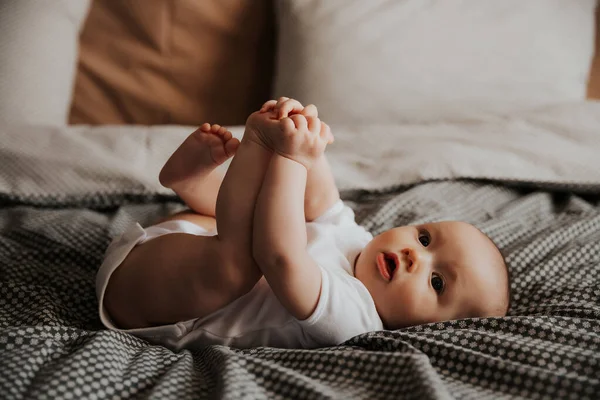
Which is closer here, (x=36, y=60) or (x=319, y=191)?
(x=319, y=191)

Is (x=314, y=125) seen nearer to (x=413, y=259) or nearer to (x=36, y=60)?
(x=413, y=259)

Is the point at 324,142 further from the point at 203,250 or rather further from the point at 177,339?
the point at 177,339

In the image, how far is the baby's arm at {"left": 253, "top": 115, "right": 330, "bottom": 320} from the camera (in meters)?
0.75

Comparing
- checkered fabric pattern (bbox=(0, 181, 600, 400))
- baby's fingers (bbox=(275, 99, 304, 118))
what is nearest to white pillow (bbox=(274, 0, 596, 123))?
checkered fabric pattern (bbox=(0, 181, 600, 400))

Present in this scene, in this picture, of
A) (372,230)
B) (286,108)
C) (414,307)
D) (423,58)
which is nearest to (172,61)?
(423,58)

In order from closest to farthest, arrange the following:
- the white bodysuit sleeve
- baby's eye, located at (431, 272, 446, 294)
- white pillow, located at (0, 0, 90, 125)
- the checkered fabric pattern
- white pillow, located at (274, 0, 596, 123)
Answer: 1. the checkered fabric pattern
2. the white bodysuit sleeve
3. baby's eye, located at (431, 272, 446, 294)
4. white pillow, located at (0, 0, 90, 125)
5. white pillow, located at (274, 0, 596, 123)

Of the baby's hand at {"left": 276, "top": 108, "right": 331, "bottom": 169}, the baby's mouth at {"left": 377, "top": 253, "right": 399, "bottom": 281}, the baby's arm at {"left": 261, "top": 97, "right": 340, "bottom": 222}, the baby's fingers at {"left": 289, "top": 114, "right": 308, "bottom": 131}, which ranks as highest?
the baby's fingers at {"left": 289, "top": 114, "right": 308, "bottom": 131}

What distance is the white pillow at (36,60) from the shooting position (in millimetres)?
1307

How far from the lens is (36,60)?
53.5 inches

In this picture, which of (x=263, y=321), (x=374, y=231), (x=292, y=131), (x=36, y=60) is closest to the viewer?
(x=292, y=131)

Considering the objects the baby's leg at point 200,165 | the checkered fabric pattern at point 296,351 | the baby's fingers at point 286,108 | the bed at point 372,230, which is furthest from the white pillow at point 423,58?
the baby's fingers at point 286,108

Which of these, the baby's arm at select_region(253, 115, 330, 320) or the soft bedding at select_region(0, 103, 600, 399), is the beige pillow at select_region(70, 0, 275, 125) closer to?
the soft bedding at select_region(0, 103, 600, 399)

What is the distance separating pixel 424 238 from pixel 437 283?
0.29 feet

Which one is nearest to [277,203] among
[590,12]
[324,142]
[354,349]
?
[324,142]
